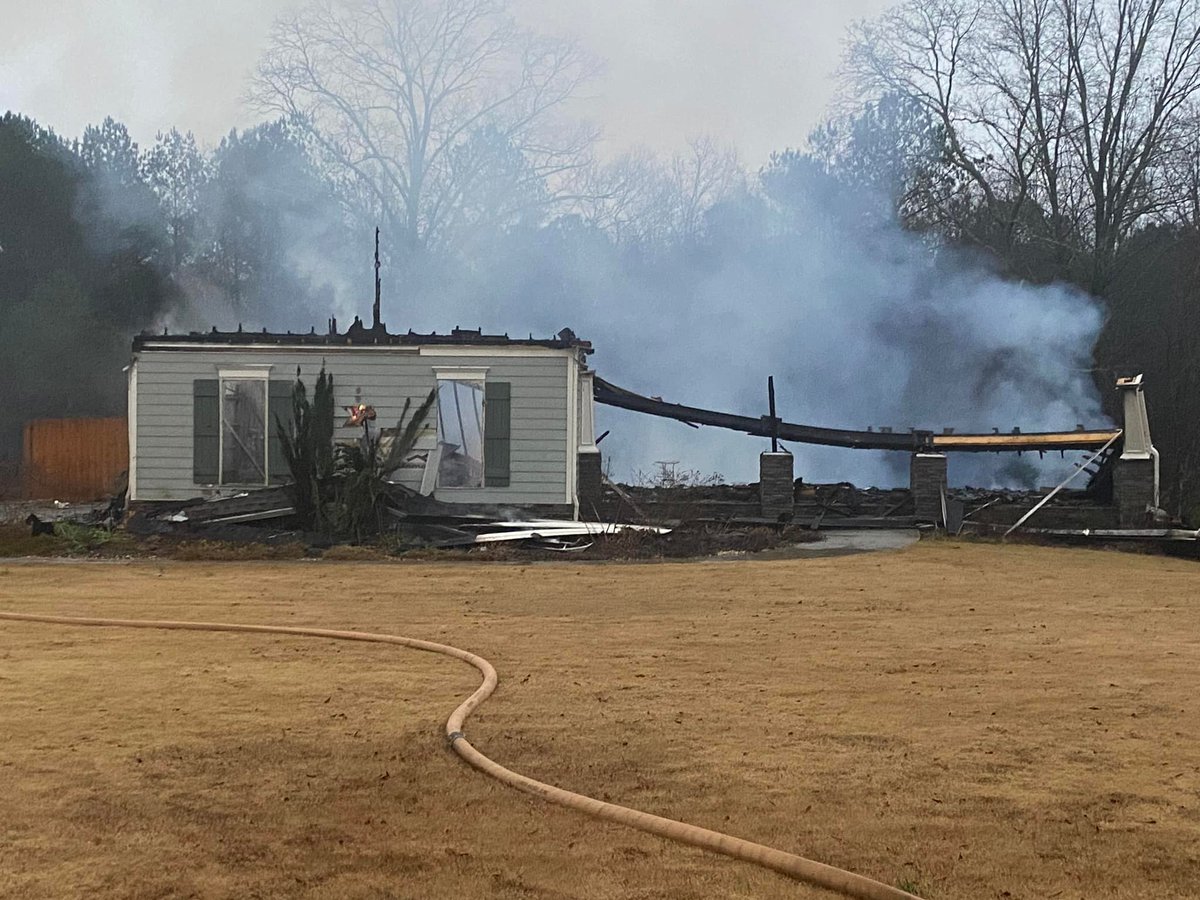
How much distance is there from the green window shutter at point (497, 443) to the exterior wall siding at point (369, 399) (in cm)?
9

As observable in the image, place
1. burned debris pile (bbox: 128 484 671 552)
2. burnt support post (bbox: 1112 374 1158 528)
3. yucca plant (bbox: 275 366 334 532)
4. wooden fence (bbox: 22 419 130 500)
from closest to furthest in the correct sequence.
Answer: burned debris pile (bbox: 128 484 671 552) < yucca plant (bbox: 275 366 334 532) < burnt support post (bbox: 1112 374 1158 528) < wooden fence (bbox: 22 419 130 500)

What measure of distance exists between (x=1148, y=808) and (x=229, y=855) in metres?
3.27

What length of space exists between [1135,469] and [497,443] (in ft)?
32.0

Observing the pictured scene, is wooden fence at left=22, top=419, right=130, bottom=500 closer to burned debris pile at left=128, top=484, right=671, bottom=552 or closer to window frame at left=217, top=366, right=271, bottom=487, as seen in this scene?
window frame at left=217, top=366, right=271, bottom=487

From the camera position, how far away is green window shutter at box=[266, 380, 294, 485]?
18141mm

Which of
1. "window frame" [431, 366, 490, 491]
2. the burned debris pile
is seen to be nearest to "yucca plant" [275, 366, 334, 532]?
the burned debris pile

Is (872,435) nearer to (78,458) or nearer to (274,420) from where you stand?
(274,420)

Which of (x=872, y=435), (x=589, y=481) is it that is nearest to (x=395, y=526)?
(x=589, y=481)

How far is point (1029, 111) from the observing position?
30156 mm

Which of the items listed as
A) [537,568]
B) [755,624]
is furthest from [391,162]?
[755,624]

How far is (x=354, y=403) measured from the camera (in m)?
18.3

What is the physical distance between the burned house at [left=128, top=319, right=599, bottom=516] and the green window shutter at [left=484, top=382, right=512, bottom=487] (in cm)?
1

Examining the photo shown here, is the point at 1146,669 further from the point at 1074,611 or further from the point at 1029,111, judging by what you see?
the point at 1029,111

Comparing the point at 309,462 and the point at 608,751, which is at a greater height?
the point at 309,462
